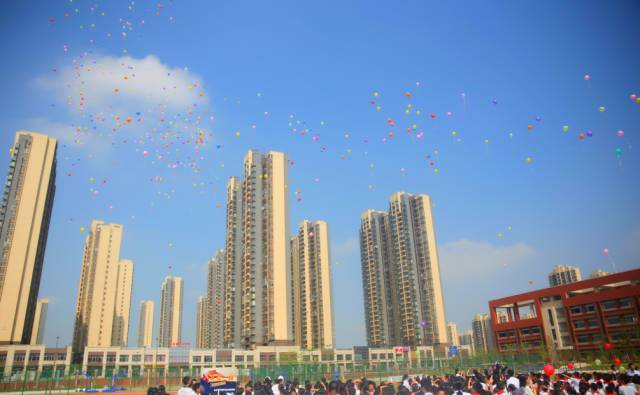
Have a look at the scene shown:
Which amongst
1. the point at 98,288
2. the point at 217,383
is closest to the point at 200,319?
the point at 98,288

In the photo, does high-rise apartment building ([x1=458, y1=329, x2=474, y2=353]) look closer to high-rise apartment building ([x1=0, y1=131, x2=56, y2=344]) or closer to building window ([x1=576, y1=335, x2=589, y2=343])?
building window ([x1=576, y1=335, x2=589, y2=343])

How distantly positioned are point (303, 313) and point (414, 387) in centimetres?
7918

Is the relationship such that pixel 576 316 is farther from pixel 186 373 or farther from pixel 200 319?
pixel 200 319

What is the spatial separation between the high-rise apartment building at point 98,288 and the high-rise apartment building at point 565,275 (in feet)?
308

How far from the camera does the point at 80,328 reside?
90.4m

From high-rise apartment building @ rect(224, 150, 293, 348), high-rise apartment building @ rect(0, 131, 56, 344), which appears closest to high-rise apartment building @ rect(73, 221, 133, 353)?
high-rise apartment building @ rect(0, 131, 56, 344)

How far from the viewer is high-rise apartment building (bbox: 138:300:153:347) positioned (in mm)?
131125

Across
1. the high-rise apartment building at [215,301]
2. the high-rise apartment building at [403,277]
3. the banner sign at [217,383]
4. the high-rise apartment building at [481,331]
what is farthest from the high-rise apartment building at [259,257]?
the high-rise apartment building at [481,331]

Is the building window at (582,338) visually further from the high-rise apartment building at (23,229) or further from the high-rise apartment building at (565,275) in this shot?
the high-rise apartment building at (23,229)

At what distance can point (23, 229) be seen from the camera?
6731 cm

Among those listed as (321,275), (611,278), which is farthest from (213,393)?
(321,275)

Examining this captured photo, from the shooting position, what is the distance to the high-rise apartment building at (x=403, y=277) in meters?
83.6

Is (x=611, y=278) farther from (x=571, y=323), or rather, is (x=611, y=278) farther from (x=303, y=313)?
(x=303, y=313)

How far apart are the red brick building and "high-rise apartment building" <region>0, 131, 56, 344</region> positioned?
70895mm
